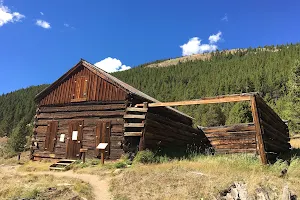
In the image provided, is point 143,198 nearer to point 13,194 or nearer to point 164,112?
point 13,194

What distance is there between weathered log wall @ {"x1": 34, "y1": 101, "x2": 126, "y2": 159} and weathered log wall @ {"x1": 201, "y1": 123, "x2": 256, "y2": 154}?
21.5ft

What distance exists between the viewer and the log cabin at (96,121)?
722 inches

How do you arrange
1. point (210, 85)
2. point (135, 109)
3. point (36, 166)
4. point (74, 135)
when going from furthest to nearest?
point (210, 85) → point (74, 135) → point (36, 166) → point (135, 109)

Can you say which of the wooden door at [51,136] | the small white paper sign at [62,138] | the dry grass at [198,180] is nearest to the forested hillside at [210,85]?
the wooden door at [51,136]

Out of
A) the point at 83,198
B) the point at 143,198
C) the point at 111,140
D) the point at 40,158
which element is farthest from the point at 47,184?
the point at 40,158

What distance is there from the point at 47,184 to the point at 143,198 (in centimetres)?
425

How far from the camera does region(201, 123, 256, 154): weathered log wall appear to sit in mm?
18156

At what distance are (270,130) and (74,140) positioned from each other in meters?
12.7

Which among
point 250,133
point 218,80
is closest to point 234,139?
point 250,133

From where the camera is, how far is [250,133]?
1823 cm

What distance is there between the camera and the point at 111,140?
19.0m

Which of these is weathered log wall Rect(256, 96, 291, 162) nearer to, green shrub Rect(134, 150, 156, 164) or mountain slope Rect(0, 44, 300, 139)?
green shrub Rect(134, 150, 156, 164)

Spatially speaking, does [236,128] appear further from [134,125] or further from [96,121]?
[96,121]

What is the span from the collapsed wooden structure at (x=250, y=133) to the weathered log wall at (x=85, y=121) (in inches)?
85.4
